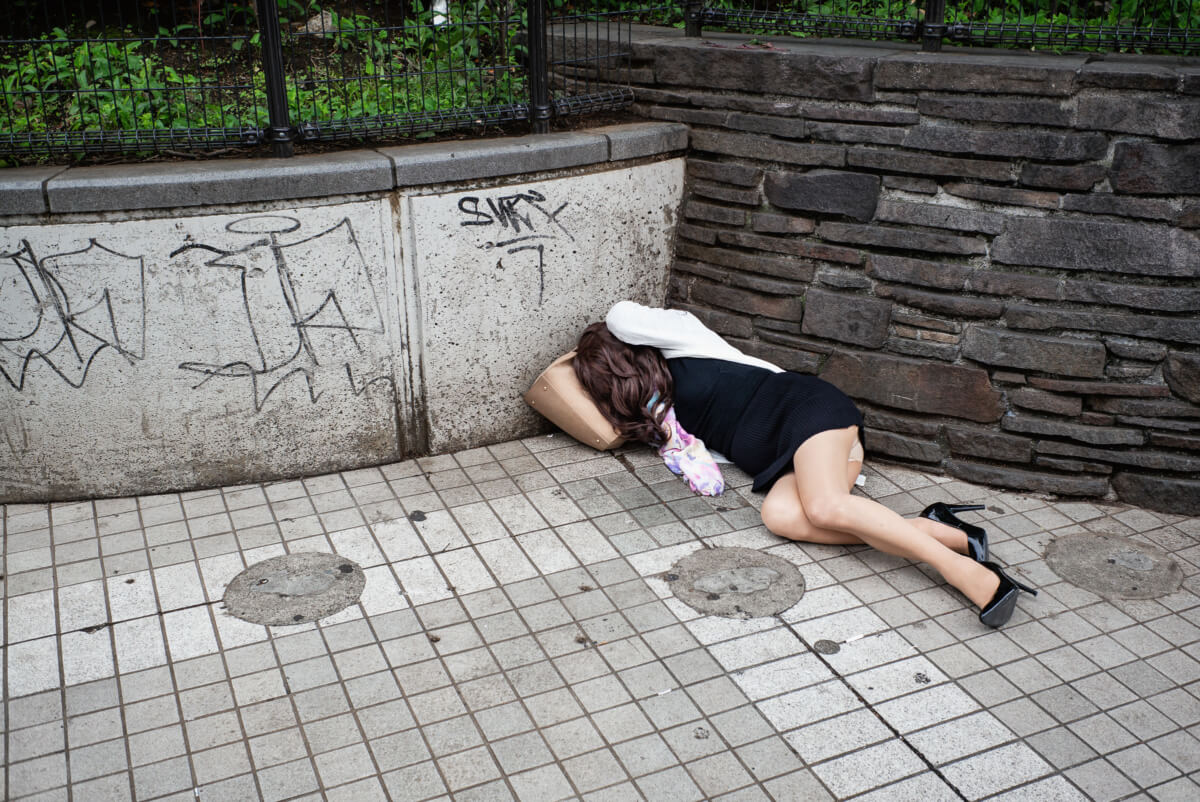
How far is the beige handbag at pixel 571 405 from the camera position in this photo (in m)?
5.03

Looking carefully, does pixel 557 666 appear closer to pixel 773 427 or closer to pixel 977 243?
pixel 773 427

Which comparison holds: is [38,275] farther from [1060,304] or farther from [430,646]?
[1060,304]

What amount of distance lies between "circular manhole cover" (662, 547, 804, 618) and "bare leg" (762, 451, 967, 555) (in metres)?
A: 0.15

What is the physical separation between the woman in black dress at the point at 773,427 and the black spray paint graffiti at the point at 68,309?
1.98 m

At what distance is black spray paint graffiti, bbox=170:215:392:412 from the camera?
14.8 ft

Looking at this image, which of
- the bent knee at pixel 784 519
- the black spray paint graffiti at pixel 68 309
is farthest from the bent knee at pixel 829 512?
the black spray paint graffiti at pixel 68 309

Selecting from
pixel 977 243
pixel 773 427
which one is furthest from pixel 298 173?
pixel 977 243

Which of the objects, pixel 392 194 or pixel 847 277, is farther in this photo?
pixel 847 277

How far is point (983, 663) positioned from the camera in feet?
12.1

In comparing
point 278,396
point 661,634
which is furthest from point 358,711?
point 278,396

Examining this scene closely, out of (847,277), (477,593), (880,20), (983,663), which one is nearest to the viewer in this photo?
(983,663)

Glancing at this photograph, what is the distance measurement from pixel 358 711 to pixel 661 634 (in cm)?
109

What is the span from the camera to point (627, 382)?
492 cm

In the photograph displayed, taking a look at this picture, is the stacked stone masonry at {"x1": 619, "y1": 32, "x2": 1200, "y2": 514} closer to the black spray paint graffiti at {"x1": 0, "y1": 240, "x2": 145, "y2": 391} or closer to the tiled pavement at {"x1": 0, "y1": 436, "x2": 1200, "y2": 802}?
the tiled pavement at {"x1": 0, "y1": 436, "x2": 1200, "y2": 802}
